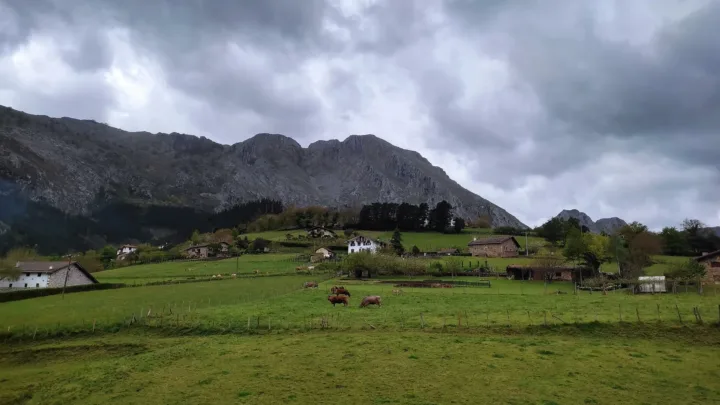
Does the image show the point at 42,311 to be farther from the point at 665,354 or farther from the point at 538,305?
the point at 665,354

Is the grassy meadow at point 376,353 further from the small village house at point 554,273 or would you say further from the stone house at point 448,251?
the stone house at point 448,251

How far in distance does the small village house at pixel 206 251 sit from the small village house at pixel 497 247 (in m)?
77.8

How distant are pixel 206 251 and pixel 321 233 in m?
44.1

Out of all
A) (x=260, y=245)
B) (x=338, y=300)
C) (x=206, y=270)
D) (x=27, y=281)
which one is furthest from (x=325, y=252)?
(x=338, y=300)

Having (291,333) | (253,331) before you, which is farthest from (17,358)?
(291,333)

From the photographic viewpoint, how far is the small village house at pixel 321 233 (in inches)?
6444

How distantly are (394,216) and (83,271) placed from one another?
119m

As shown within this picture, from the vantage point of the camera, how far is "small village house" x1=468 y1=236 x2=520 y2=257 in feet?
386

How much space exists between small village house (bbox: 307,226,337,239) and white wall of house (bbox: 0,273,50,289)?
88006 mm

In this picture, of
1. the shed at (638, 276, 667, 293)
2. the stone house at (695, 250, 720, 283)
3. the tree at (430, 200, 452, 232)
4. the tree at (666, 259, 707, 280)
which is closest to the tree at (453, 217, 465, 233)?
the tree at (430, 200, 452, 232)

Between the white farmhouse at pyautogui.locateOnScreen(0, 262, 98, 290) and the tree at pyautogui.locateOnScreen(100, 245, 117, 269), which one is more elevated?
the tree at pyautogui.locateOnScreen(100, 245, 117, 269)

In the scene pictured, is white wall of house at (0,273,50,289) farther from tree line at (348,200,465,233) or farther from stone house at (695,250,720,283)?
tree line at (348,200,465,233)

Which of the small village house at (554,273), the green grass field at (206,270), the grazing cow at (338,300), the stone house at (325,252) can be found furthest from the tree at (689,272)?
the stone house at (325,252)

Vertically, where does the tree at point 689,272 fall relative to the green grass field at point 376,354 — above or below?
above
